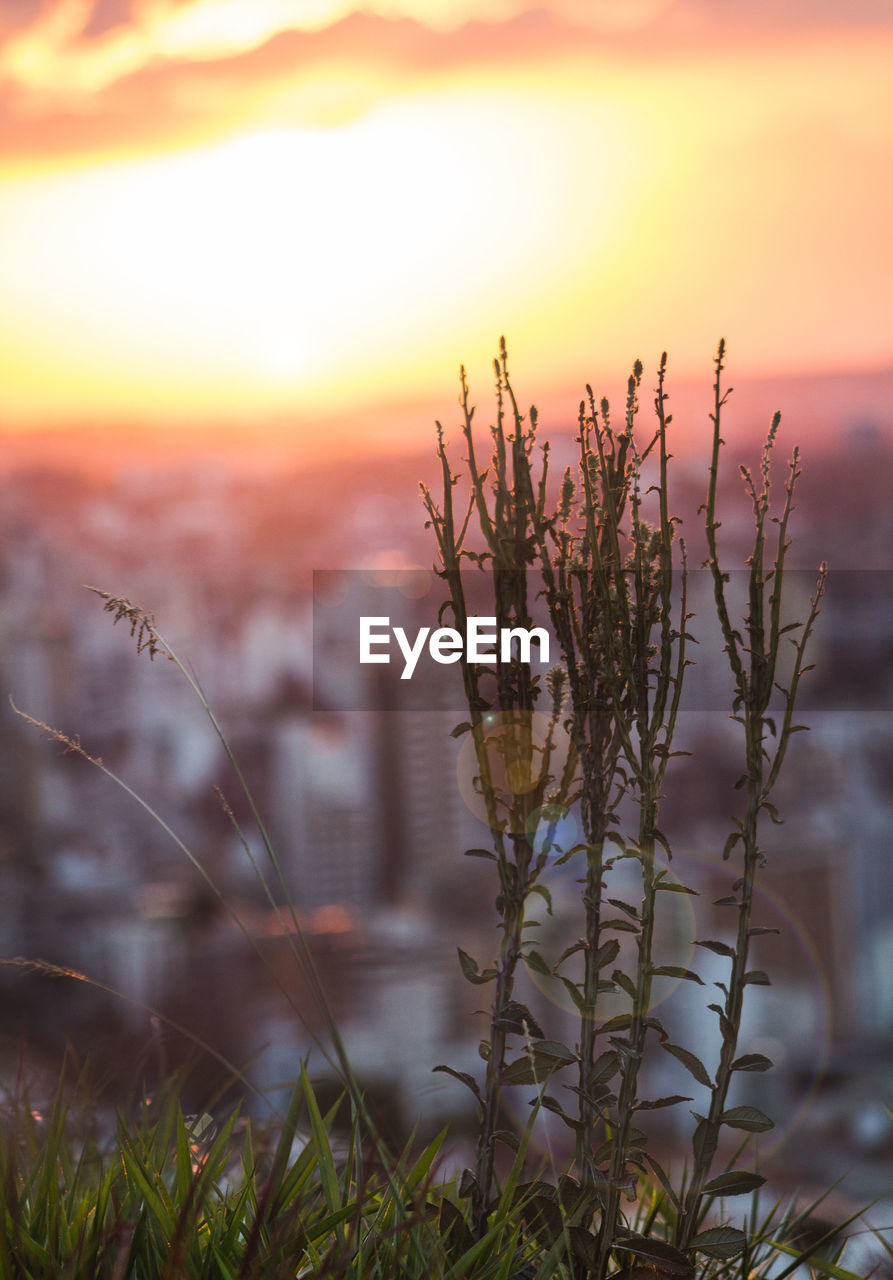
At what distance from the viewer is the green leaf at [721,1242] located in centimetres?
102

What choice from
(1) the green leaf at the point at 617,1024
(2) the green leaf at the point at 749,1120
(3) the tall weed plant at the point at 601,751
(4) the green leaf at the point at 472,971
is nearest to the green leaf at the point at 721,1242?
(3) the tall weed plant at the point at 601,751

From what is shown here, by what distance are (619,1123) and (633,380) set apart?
0.73 meters

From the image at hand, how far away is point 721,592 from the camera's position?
1.02 m

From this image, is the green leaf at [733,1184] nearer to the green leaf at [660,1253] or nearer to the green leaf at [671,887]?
the green leaf at [660,1253]

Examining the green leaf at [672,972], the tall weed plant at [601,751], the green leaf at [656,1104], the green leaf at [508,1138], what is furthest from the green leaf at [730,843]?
the green leaf at [508,1138]

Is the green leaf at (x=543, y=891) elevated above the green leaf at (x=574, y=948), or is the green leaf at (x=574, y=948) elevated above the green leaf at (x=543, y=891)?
the green leaf at (x=543, y=891)

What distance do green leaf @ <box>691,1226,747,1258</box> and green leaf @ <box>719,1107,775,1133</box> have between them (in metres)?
0.10

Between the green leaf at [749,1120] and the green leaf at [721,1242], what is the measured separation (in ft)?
0.34

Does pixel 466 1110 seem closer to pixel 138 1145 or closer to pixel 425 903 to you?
pixel 138 1145

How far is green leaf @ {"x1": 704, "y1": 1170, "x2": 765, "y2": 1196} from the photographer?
101 cm

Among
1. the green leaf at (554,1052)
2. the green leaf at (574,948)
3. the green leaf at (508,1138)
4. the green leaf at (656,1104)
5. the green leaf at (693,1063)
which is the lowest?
the green leaf at (508,1138)

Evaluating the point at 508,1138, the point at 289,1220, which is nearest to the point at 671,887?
the point at 508,1138

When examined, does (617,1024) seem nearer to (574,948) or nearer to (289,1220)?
(574,948)

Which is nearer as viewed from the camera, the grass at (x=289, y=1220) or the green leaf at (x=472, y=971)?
the grass at (x=289, y=1220)
